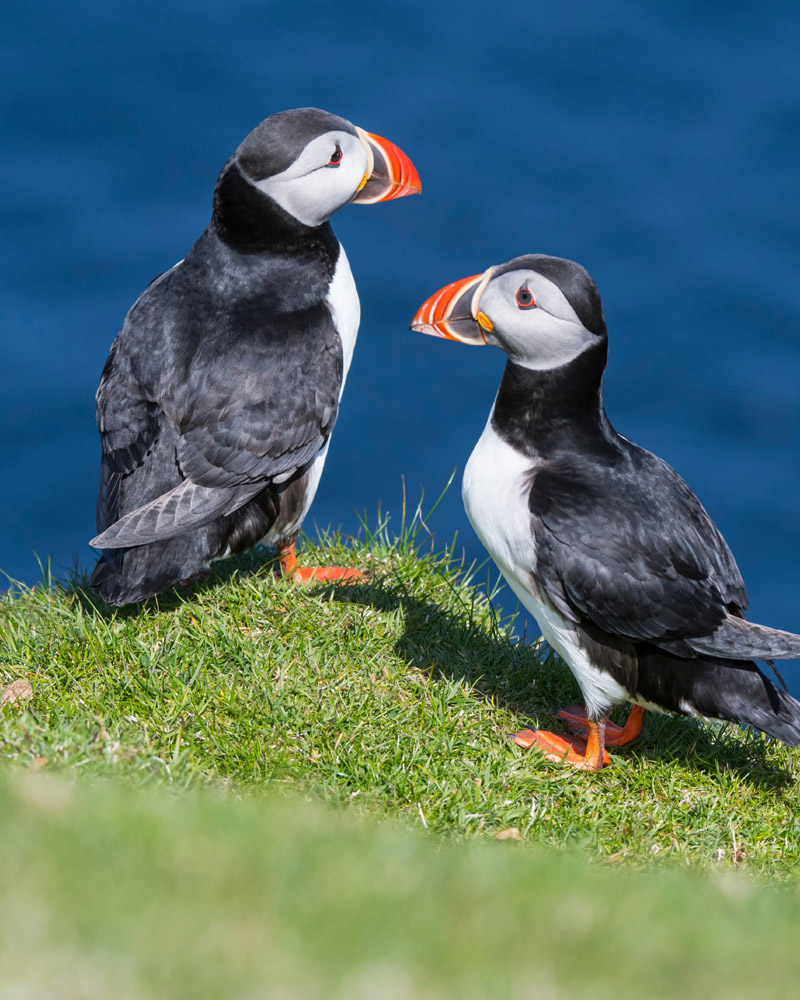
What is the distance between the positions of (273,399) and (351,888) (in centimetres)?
271

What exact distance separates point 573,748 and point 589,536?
872 millimetres

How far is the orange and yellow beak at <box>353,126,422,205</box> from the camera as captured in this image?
5.58 meters

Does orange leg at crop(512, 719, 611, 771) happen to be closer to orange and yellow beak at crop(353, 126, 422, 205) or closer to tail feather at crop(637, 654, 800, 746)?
tail feather at crop(637, 654, 800, 746)

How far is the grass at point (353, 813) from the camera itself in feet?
8.86

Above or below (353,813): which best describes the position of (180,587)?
above

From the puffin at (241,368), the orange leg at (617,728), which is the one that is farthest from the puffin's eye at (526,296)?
the orange leg at (617,728)

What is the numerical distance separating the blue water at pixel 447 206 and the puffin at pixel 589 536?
15.4 feet

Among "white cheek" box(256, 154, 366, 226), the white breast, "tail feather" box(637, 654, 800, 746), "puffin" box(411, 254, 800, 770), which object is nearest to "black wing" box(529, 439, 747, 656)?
"puffin" box(411, 254, 800, 770)

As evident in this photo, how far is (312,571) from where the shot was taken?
5.77 m

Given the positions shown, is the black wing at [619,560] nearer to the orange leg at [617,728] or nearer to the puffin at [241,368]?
the orange leg at [617,728]

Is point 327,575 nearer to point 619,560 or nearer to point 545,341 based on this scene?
point 619,560

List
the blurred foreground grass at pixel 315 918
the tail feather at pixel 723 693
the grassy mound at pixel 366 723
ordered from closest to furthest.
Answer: the blurred foreground grass at pixel 315 918
the grassy mound at pixel 366 723
the tail feather at pixel 723 693

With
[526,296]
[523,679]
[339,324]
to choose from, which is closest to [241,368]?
[339,324]

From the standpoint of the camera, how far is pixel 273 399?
5.27m
